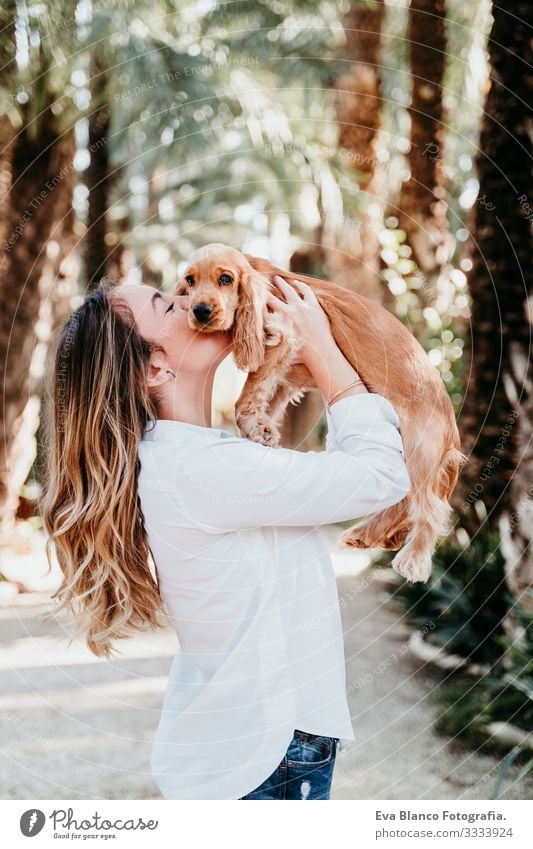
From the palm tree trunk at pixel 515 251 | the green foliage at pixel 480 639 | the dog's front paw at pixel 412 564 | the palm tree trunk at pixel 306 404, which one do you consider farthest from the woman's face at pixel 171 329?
the palm tree trunk at pixel 306 404

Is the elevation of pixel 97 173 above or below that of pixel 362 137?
below

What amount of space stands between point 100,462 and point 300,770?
913mm

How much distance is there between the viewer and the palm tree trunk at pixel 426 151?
6.34m

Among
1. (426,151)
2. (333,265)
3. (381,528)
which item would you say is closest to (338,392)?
(381,528)

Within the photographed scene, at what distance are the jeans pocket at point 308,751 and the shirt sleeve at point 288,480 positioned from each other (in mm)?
536

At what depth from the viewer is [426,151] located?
6.61 metres

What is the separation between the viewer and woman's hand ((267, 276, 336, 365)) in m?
2.08

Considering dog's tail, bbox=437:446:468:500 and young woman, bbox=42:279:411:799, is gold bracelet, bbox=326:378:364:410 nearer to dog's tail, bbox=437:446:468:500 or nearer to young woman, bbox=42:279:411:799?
young woman, bbox=42:279:411:799

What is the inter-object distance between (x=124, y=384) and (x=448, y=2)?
6.61 m

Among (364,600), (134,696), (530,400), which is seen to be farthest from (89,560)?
(364,600)

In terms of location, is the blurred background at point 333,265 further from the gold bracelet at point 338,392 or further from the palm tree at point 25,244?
the gold bracelet at point 338,392

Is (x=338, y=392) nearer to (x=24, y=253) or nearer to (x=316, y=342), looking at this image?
(x=316, y=342)

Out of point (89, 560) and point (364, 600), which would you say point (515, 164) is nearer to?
point (89, 560)

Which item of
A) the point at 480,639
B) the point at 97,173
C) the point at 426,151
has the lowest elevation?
the point at 480,639
